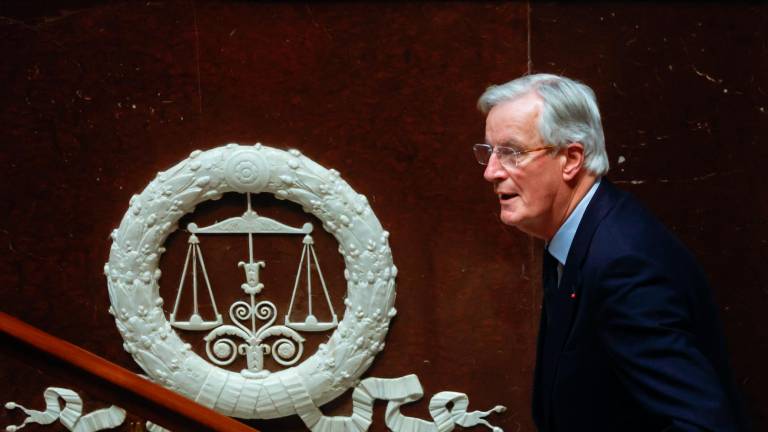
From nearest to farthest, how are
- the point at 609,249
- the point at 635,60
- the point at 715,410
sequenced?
1. the point at 715,410
2. the point at 609,249
3. the point at 635,60

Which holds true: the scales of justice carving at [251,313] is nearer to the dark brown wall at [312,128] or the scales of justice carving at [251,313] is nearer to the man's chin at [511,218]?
the dark brown wall at [312,128]

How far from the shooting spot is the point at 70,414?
329 centimetres

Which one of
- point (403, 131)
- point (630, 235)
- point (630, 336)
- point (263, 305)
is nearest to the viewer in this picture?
point (630, 336)

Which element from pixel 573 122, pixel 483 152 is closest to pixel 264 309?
pixel 483 152

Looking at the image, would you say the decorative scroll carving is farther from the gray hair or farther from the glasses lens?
the gray hair

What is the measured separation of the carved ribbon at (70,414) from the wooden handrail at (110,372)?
5.28 ft

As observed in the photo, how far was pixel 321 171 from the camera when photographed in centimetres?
309

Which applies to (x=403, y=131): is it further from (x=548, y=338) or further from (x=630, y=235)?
(x=630, y=235)

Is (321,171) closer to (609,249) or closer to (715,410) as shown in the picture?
(609,249)

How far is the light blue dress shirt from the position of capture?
2.00m

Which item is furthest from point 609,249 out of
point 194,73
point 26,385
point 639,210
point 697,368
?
point 26,385

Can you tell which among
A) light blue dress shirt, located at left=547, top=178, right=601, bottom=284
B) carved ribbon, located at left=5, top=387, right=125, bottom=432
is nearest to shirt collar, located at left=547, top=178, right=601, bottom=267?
light blue dress shirt, located at left=547, top=178, right=601, bottom=284

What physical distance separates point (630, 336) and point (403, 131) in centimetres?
156

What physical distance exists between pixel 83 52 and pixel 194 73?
0.37 m
